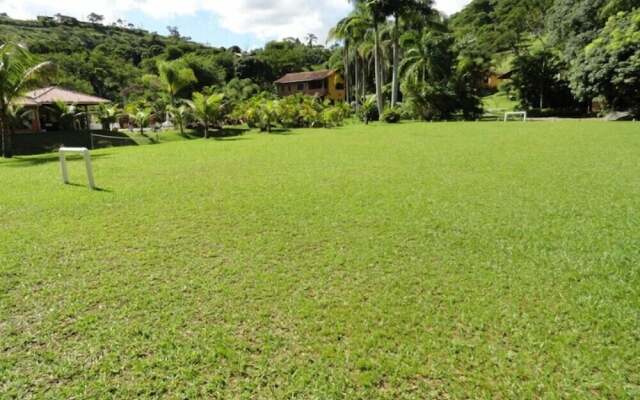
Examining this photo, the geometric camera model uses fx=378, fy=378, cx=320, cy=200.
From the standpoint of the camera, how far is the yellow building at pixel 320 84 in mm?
53816

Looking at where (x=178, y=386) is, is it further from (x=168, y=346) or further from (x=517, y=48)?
(x=517, y=48)

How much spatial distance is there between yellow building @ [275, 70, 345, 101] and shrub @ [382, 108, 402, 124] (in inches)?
970

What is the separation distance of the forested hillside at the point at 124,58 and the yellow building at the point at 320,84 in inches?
187

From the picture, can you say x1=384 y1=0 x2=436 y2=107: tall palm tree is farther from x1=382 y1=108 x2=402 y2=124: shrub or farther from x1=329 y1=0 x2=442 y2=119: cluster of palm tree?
x1=382 y1=108 x2=402 y2=124: shrub

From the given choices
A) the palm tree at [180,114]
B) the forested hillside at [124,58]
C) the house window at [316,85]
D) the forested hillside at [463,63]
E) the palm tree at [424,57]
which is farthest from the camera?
the house window at [316,85]

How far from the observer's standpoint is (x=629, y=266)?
165 inches

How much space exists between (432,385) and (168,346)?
6.59 feet

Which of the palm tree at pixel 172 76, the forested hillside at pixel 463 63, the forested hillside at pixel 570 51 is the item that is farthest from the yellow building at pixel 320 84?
the palm tree at pixel 172 76

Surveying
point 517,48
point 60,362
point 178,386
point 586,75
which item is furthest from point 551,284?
point 517,48

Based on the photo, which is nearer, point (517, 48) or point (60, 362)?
point (60, 362)

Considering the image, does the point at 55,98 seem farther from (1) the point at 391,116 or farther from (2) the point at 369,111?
(1) the point at 391,116

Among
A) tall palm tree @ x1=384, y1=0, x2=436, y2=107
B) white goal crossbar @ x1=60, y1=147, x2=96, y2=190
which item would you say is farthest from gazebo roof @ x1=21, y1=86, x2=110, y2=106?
tall palm tree @ x1=384, y1=0, x2=436, y2=107

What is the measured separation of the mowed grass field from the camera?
8.70 ft

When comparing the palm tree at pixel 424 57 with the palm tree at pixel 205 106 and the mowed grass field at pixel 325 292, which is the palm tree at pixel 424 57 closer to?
the palm tree at pixel 205 106
